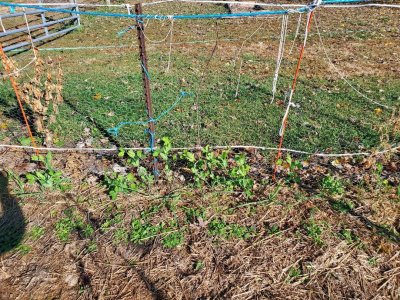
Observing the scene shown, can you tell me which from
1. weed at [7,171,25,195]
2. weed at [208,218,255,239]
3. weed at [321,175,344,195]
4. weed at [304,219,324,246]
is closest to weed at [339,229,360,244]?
weed at [304,219,324,246]

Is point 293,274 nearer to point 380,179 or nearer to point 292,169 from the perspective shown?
point 292,169

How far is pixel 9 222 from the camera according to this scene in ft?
10.1

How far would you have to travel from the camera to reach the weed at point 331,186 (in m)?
3.23

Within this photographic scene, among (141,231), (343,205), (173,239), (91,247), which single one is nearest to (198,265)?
(173,239)

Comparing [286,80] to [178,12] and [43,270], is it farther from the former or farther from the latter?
[178,12]

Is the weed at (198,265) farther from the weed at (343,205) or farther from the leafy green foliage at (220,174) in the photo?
the weed at (343,205)

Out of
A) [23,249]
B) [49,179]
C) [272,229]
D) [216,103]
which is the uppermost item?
[216,103]

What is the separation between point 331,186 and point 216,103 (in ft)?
8.07

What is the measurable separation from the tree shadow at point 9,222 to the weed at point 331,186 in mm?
2908

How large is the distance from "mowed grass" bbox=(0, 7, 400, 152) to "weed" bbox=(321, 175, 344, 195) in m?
0.83

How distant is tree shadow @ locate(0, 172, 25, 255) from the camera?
2.89 m

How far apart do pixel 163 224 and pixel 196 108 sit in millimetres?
2457

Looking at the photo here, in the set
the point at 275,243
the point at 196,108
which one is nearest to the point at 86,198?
the point at 275,243

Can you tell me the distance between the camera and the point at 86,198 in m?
3.31
